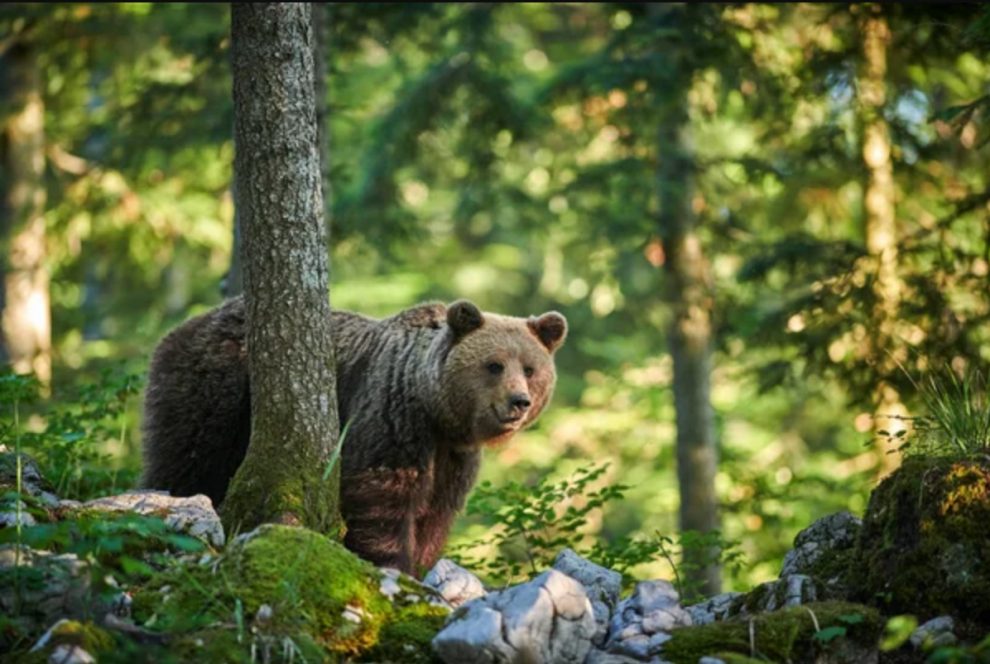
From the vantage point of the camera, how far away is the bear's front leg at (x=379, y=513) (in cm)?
773

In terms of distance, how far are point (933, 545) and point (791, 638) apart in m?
0.84

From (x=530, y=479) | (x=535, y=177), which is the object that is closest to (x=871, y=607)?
(x=530, y=479)

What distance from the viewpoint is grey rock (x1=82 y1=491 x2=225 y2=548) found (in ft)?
19.6

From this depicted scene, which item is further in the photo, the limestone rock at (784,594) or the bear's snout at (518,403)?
the bear's snout at (518,403)

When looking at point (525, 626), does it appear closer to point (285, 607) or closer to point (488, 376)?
point (285, 607)

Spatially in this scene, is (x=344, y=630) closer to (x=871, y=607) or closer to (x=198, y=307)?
(x=871, y=607)

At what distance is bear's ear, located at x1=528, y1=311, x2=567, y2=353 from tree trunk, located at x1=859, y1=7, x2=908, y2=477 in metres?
2.59

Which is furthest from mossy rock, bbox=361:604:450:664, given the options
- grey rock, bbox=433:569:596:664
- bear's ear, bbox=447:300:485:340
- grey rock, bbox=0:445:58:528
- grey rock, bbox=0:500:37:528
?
bear's ear, bbox=447:300:485:340

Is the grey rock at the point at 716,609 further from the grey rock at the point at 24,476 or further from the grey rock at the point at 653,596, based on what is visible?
the grey rock at the point at 24,476

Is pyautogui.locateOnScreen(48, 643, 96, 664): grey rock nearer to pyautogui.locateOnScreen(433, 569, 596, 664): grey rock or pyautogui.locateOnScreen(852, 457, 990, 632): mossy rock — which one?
pyautogui.locateOnScreen(433, 569, 596, 664): grey rock

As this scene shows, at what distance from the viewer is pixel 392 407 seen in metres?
8.05

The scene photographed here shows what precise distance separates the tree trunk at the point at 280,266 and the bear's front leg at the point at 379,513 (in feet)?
3.08

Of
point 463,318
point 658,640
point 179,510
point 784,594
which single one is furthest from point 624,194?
point 658,640

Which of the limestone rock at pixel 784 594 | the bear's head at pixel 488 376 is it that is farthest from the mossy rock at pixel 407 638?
the bear's head at pixel 488 376
